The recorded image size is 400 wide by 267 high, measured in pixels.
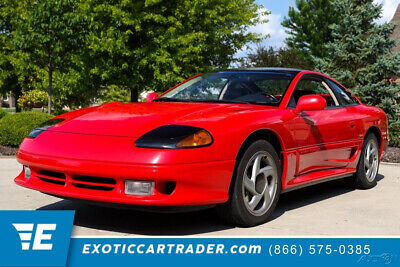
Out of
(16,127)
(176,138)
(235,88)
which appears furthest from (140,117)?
(16,127)

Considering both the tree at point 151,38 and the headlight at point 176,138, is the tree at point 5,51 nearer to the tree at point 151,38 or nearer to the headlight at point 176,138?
the tree at point 151,38

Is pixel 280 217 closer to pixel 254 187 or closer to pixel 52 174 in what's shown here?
pixel 254 187

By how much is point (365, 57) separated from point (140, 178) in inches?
496

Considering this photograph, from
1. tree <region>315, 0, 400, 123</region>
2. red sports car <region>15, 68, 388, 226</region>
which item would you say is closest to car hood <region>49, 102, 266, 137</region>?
red sports car <region>15, 68, 388, 226</region>

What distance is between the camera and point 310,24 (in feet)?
130

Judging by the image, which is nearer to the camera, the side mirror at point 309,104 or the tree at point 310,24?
the side mirror at point 309,104

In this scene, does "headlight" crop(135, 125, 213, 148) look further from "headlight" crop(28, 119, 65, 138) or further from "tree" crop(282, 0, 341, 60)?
"tree" crop(282, 0, 341, 60)

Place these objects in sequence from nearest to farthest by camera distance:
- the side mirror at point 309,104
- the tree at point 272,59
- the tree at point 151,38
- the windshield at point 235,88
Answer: the side mirror at point 309,104
the windshield at point 235,88
the tree at point 151,38
the tree at point 272,59

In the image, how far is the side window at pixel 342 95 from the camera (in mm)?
6605

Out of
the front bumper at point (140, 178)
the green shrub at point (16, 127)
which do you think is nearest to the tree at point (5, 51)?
the green shrub at point (16, 127)

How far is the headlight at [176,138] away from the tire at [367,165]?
323 centimetres

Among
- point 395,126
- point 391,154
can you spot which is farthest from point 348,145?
point 395,126

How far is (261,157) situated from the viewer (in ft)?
15.6

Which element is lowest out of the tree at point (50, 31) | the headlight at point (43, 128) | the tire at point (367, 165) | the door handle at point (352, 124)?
the tire at point (367, 165)
